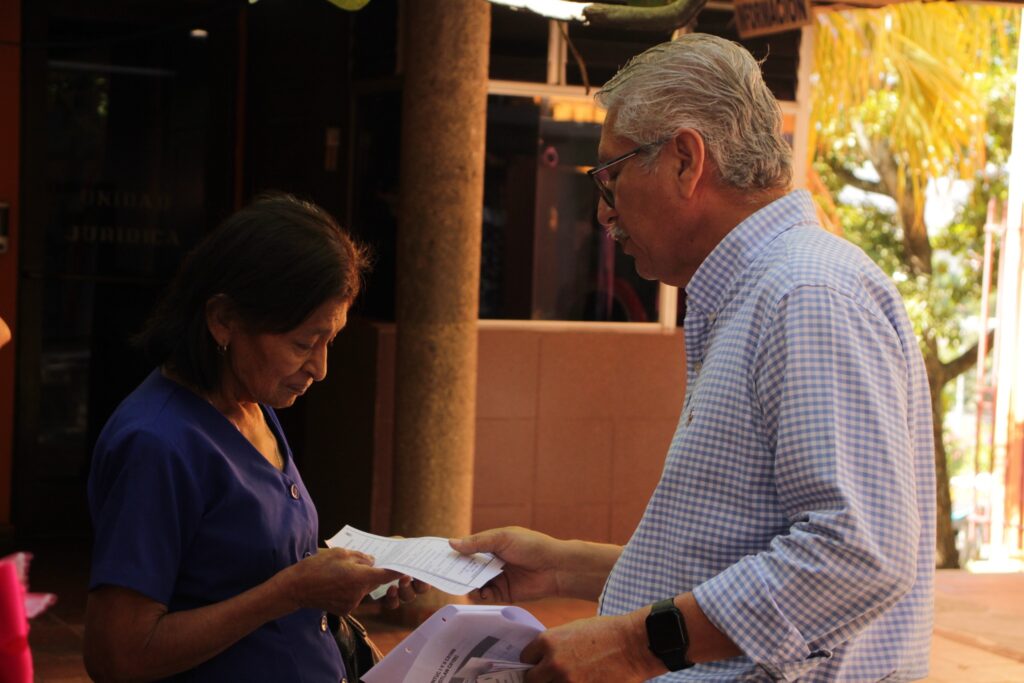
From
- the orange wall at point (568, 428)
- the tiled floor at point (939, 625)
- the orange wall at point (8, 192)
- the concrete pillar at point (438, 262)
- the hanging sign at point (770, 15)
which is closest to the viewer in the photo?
the concrete pillar at point (438, 262)

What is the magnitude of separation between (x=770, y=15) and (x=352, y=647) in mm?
4612

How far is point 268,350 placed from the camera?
247 cm

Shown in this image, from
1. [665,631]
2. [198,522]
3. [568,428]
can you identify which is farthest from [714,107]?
[568,428]

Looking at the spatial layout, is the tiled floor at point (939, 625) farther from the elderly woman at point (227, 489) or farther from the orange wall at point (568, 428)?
the elderly woman at point (227, 489)

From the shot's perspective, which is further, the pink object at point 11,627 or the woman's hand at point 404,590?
the woman's hand at point 404,590

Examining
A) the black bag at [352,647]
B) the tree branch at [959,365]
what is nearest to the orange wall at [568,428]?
the black bag at [352,647]

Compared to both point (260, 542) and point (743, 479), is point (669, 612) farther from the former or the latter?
point (260, 542)

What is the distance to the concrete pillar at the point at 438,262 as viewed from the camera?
221 inches

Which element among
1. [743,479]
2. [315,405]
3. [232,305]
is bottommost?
[315,405]

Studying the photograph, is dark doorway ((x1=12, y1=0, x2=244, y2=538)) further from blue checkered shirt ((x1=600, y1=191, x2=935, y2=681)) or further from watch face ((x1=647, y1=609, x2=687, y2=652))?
watch face ((x1=647, y1=609, x2=687, y2=652))

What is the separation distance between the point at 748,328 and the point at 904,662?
0.60 m

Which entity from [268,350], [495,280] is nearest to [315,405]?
[495,280]

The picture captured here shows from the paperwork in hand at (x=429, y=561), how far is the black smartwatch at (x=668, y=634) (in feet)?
1.54

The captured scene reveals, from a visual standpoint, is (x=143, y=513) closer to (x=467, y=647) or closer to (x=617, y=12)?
(x=467, y=647)
